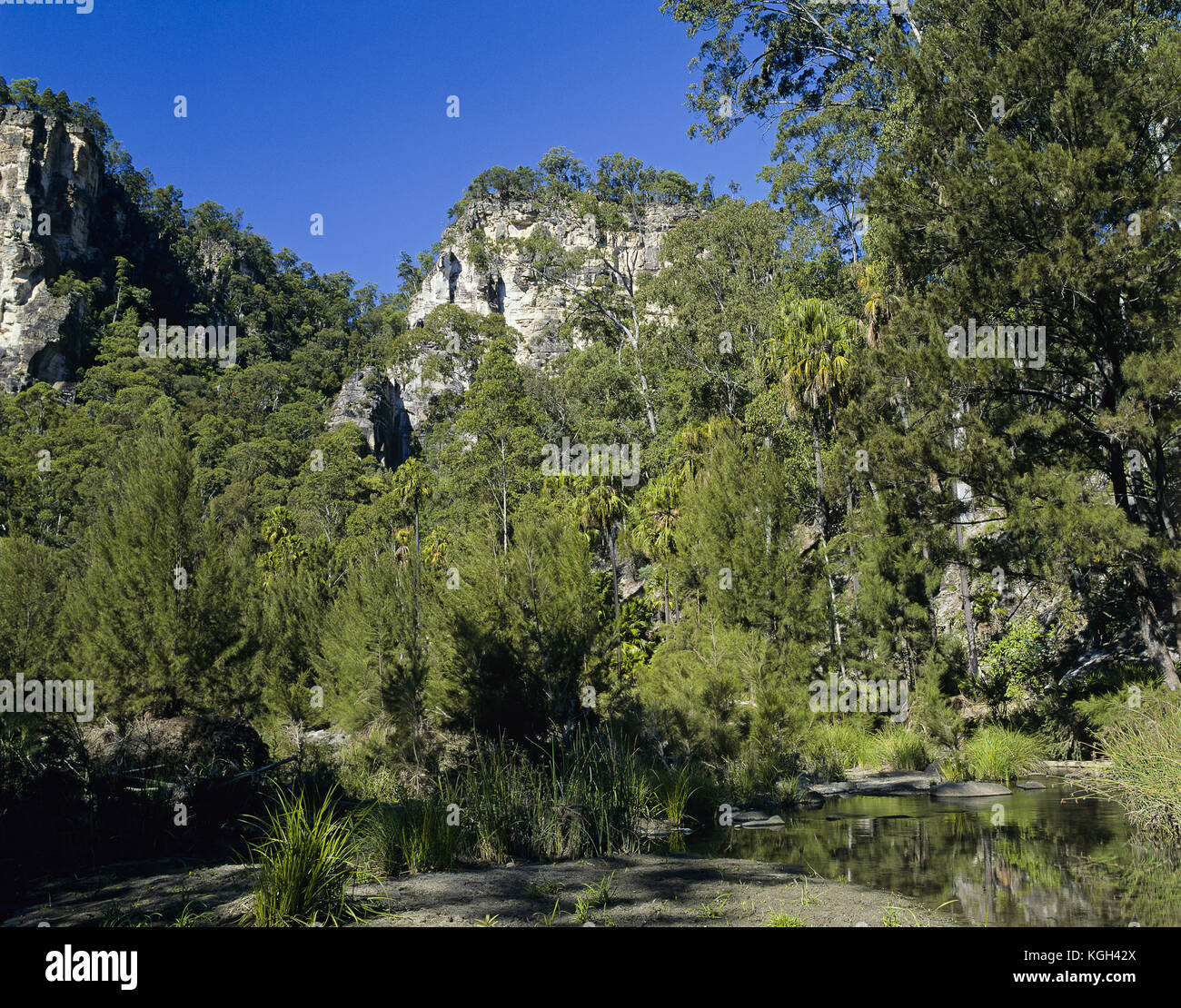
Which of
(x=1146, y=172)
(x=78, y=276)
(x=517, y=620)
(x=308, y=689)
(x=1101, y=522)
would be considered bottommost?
(x=308, y=689)

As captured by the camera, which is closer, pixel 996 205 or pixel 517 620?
pixel 996 205

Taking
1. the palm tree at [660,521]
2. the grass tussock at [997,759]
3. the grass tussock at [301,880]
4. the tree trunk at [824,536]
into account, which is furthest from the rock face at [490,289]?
the grass tussock at [301,880]

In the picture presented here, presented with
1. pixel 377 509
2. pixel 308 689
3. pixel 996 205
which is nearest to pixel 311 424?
pixel 377 509

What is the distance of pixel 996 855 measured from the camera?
9008 mm

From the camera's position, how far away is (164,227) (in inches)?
3944

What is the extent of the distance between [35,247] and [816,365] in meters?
77.1

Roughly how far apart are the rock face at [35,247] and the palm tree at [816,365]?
67540mm

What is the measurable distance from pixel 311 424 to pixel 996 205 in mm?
65456

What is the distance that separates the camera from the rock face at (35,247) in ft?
228

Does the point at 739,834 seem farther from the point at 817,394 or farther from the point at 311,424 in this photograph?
the point at 311,424

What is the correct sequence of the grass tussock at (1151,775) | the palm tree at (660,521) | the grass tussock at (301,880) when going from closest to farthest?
the grass tussock at (301,880) → the grass tussock at (1151,775) → the palm tree at (660,521)

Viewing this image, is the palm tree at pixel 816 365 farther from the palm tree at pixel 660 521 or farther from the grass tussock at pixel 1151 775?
the grass tussock at pixel 1151 775

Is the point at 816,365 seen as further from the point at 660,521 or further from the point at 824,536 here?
the point at 660,521
